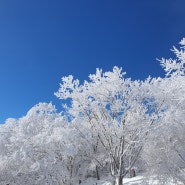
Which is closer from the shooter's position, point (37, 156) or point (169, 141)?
point (37, 156)

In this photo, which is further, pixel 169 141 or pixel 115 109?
pixel 169 141

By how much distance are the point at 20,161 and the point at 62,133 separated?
3.05 m

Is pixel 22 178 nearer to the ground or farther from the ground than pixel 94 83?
nearer to the ground

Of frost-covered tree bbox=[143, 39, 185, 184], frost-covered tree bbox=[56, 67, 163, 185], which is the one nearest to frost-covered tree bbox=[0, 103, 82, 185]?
frost-covered tree bbox=[56, 67, 163, 185]

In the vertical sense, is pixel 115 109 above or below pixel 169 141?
above

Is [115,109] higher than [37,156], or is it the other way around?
→ [115,109]

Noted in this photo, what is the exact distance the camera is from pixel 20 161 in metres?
13.0

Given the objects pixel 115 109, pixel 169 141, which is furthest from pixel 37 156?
pixel 169 141

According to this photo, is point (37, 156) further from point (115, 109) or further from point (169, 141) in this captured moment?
point (169, 141)

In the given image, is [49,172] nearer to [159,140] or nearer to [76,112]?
[76,112]

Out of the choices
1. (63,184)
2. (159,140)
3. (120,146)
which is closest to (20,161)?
(63,184)

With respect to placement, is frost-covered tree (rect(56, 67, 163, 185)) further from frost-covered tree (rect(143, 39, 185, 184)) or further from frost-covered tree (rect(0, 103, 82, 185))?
frost-covered tree (rect(0, 103, 82, 185))

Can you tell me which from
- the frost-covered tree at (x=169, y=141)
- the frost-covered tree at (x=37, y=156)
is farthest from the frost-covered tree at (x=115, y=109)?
the frost-covered tree at (x=37, y=156)

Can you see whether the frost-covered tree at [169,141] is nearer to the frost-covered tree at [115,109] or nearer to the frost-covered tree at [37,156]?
the frost-covered tree at [115,109]
